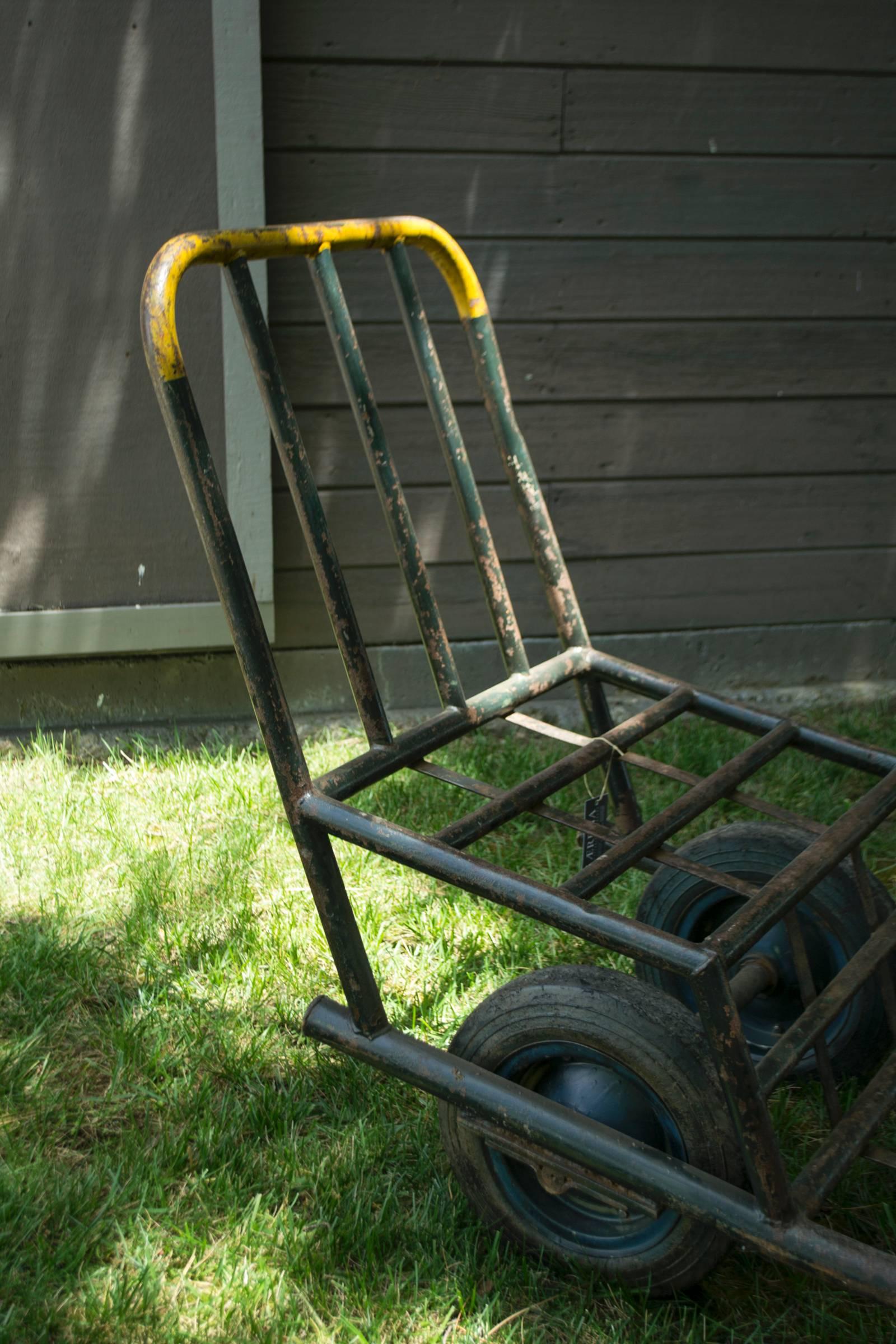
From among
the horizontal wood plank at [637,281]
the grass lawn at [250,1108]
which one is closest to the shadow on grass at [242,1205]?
the grass lawn at [250,1108]

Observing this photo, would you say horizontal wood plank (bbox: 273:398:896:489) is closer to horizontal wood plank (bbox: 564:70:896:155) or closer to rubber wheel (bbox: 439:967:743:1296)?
horizontal wood plank (bbox: 564:70:896:155)

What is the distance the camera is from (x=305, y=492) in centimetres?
159

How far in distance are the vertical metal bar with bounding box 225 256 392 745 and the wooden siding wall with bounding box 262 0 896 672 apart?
1.40m

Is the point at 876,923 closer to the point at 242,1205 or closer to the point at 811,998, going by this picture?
the point at 811,998

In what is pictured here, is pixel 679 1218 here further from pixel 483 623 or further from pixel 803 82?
pixel 803 82

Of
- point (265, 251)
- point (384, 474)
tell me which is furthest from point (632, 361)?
point (265, 251)

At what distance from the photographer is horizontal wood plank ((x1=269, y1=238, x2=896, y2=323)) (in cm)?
287

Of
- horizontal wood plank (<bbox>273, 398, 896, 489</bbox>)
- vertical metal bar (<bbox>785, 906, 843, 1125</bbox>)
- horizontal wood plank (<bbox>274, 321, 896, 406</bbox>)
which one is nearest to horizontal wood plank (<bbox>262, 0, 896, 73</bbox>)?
horizontal wood plank (<bbox>274, 321, 896, 406</bbox>)

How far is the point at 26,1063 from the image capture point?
1.86 m

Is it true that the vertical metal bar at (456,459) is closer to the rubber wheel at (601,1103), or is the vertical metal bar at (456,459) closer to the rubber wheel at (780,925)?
the rubber wheel at (780,925)

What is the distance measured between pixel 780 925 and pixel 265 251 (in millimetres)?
1223

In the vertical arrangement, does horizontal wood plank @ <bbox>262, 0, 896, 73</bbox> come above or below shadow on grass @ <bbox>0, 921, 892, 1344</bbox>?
above

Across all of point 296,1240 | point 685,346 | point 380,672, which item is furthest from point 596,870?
point 685,346

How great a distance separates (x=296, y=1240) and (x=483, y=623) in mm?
1897
